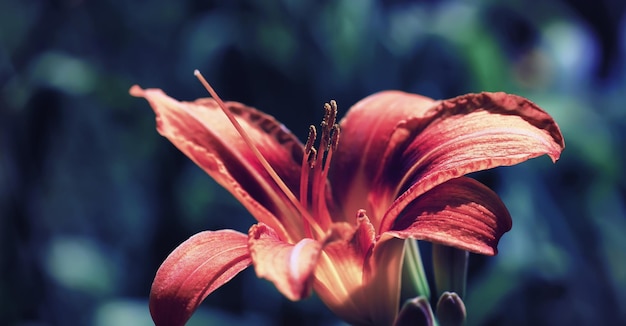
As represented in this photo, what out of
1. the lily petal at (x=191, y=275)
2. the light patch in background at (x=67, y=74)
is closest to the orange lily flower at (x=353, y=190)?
the lily petal at (x=191, y=275)

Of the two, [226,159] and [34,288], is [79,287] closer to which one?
[34,288]

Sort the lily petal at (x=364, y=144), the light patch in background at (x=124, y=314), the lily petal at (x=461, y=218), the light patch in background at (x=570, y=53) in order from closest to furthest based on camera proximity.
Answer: the lily petal at (x=461, y=218), the lily petal at (x=364, y=144), the light patch in background at (x=124, y=314), the light patch in background at (x=570, y=53)

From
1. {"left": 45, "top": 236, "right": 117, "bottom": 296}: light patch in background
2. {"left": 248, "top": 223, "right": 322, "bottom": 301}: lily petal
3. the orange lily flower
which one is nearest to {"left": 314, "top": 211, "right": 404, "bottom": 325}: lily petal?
the orange lily flower

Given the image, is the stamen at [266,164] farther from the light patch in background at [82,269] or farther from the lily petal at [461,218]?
the light patch in background at [82,269]

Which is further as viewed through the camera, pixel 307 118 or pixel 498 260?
pixel 307 118

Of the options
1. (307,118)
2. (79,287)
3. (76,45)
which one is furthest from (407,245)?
(76,45)

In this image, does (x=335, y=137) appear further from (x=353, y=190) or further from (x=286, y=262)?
(x=286, y=262)

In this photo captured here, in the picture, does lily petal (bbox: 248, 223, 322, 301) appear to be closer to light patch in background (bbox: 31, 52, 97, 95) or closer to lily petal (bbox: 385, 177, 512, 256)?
lily petal (bbox: 385, 177, 512, 256)

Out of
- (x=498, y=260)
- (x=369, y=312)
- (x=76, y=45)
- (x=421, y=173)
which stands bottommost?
(x=498, y=260)
